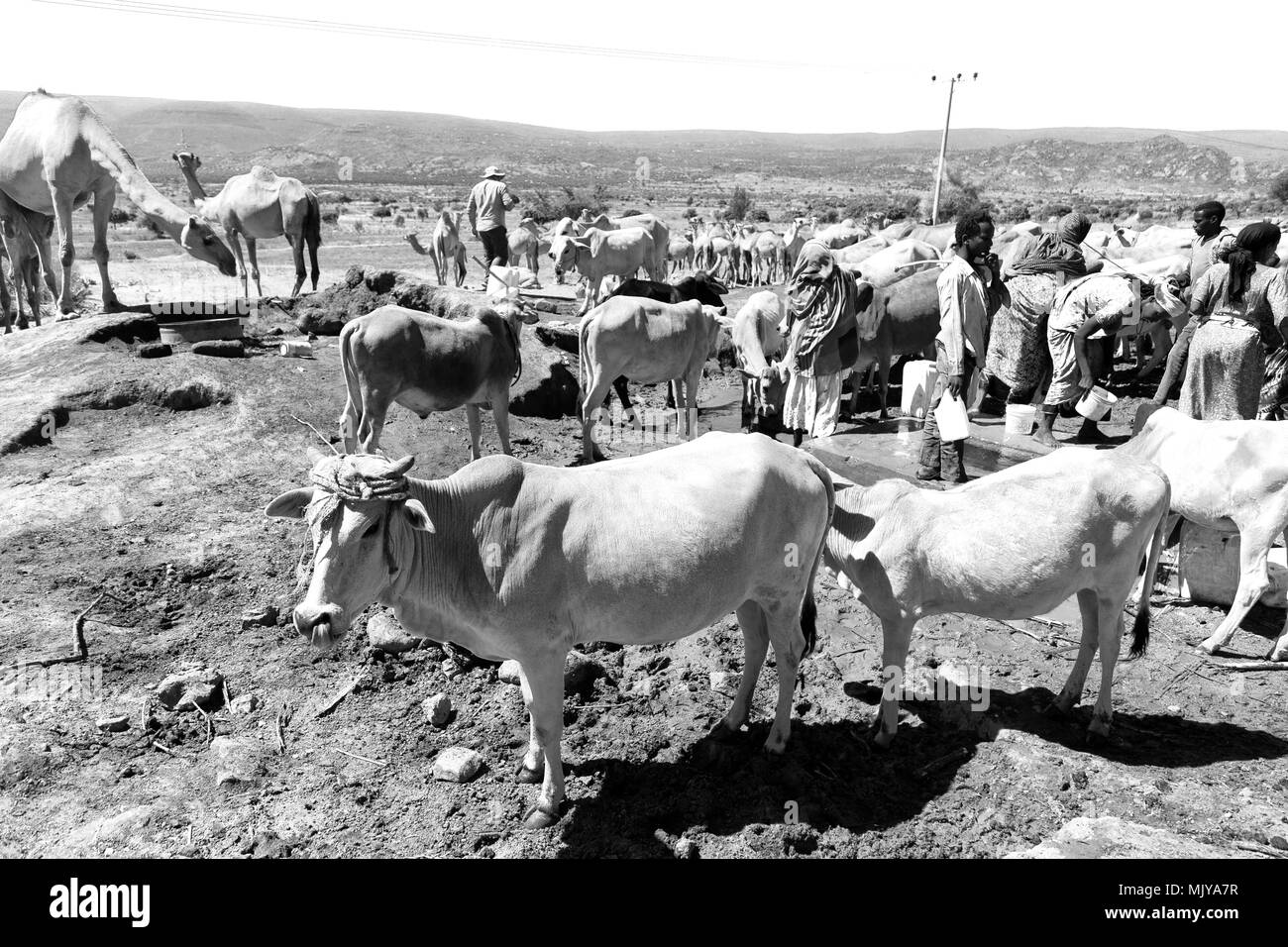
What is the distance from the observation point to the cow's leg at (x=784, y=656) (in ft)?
16.9

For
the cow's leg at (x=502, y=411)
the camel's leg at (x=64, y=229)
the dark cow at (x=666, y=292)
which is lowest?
the cow's leg at (x=502, y=411)

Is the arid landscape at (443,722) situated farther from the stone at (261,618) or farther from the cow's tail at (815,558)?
the cow's tail at (815,558)

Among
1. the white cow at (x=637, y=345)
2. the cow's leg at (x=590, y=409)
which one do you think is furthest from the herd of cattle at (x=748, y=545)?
the white cow at (x=637, y=345)

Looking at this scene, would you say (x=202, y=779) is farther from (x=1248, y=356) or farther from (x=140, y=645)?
(x=1248, y=356)

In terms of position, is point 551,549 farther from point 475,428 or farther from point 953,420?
point 475,428

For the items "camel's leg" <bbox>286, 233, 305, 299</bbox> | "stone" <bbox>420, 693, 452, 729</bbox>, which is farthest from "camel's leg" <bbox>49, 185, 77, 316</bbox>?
"stone" <bbox>420, 693, 452, 729</bbox>

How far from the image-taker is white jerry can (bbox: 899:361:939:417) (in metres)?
9.34

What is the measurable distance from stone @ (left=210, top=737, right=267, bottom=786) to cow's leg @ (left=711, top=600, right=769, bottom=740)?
2.62m

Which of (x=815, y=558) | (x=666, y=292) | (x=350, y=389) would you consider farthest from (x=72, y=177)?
(x=815, y=558)

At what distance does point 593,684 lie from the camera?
5926 mm

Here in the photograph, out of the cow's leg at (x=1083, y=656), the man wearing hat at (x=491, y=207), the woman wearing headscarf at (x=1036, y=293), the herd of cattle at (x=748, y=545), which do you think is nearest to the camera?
the herd of cattle at (x=748, y=545)

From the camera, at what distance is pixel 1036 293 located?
10125mm

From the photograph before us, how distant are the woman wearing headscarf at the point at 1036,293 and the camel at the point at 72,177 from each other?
35.1 feet

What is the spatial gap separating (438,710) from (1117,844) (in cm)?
369
